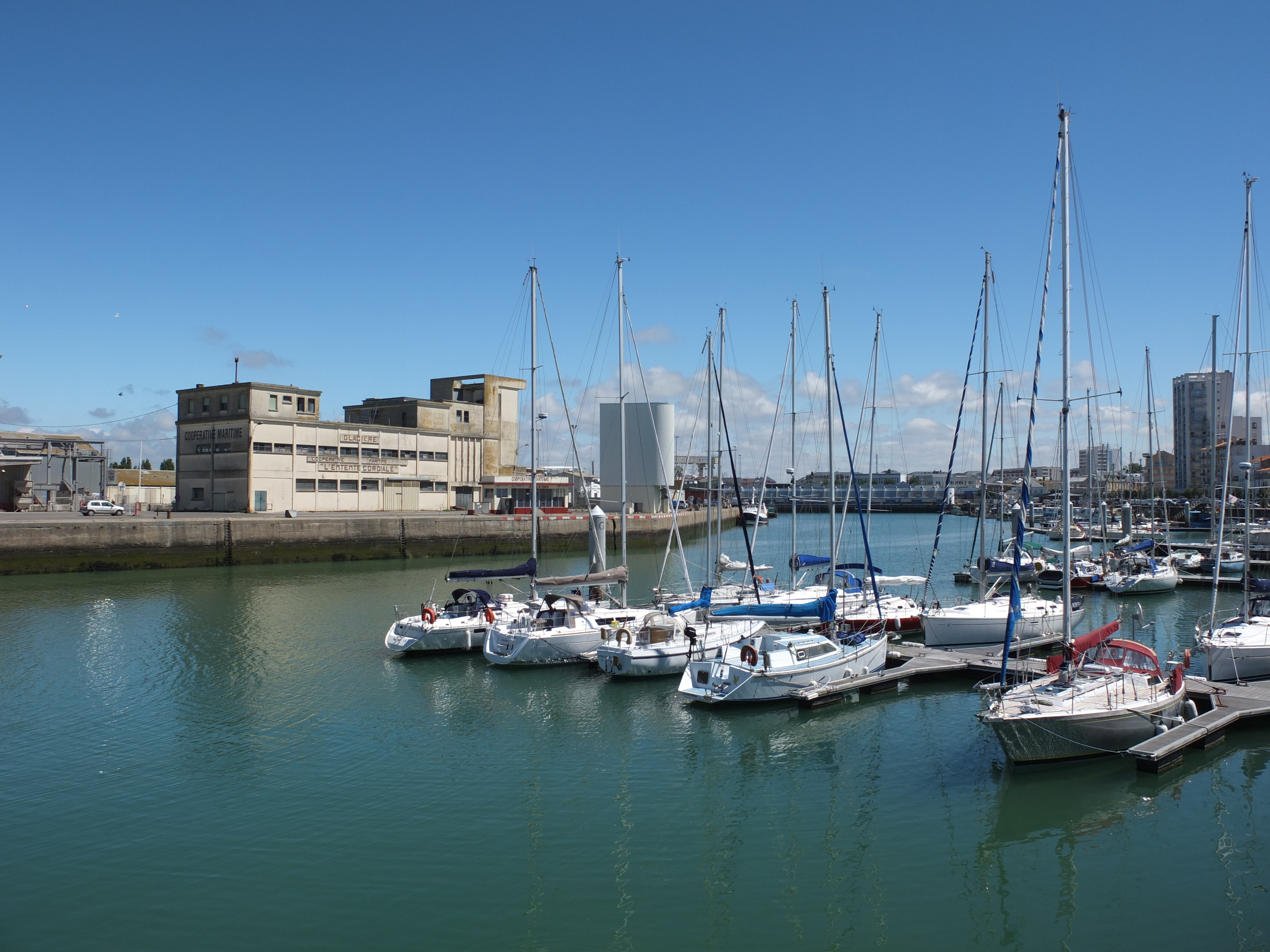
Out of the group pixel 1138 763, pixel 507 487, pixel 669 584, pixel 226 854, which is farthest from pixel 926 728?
pixel 507 487

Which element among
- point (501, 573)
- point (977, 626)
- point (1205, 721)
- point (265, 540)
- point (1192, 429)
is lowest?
point (1205, 721)

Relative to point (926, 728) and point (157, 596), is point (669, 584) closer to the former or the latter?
point (157, 596)

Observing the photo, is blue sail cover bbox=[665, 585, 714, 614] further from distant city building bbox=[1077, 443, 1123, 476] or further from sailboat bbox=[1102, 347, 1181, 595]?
distant city building bbox=[1077, 443, 1123, 476]

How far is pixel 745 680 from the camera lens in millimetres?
23250

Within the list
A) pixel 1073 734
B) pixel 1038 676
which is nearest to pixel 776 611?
pixel 1038 676

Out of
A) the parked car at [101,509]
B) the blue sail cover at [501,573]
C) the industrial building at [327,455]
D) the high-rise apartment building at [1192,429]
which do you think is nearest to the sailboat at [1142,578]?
the blue sail cover at [501,573]

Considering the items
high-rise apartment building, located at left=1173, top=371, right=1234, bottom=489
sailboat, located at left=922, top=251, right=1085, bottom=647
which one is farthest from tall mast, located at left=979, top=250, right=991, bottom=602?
high-rise apartment building, located at left=1173, top=371, right=1234, bottom=489

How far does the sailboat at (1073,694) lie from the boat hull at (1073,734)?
0.01 m

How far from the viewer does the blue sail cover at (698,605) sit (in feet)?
102

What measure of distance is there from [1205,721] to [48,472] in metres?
81.5

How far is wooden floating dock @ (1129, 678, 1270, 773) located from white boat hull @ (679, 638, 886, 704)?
25.4ft

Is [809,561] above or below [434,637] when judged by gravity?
above

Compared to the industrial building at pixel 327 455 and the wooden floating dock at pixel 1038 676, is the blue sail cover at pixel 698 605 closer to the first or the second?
the wooden floating dock at pixel 1038 676

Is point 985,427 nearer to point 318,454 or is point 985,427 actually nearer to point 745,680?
point 745,680
